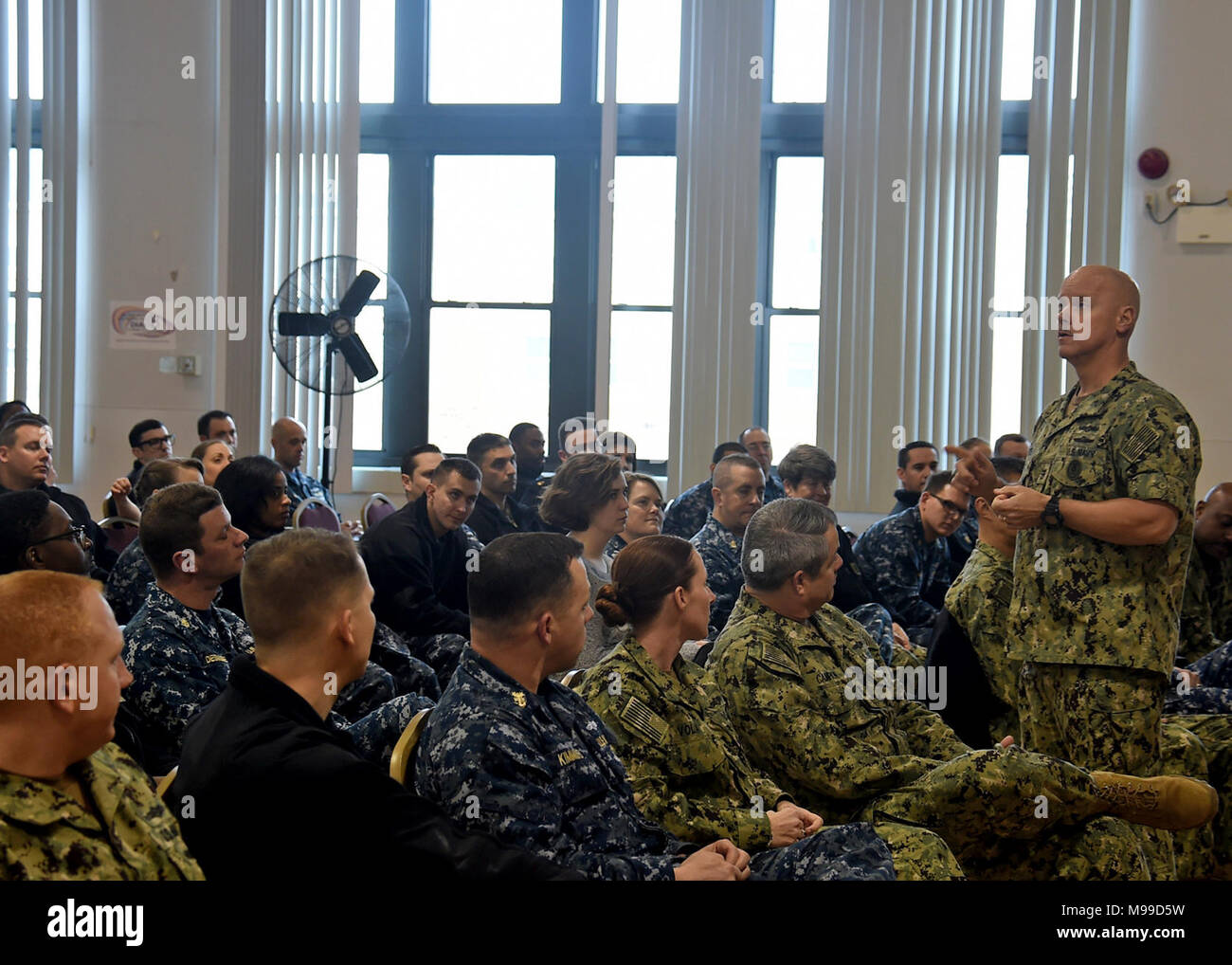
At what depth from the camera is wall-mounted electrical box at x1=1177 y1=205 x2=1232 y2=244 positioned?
6.92 meters

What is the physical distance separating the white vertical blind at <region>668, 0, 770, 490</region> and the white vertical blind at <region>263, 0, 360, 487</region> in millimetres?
2039

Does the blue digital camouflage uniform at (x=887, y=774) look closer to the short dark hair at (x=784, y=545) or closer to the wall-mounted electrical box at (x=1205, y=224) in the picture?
the short dark hair at (x=784, y=545)

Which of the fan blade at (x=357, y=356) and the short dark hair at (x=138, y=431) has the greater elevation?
the fan blade at (x=357, y=356)

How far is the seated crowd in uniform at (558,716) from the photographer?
61.5 inches

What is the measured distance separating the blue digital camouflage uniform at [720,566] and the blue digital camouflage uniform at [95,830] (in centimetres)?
256

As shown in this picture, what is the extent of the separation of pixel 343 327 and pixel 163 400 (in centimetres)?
166

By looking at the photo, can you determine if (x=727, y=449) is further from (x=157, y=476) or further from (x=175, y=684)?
(x=175, y=684)

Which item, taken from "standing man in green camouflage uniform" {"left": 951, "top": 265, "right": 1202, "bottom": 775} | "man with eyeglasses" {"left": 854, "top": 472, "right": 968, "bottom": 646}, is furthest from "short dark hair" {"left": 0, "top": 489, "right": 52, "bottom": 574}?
"man with eyeglasses" {"left": 854, "top": 472, "right": 968, "bottom": 646}

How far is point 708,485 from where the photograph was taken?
5809 mm

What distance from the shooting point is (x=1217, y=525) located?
3906mm

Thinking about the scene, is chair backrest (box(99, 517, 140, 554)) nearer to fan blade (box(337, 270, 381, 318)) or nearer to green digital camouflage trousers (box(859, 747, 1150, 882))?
fan blade (box(337, 270, 381, 318))

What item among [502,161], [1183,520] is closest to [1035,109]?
[502,161]

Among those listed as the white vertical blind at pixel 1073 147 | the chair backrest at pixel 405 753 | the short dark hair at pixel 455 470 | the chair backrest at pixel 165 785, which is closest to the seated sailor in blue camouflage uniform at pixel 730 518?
the short dark hair at pixel 455 470

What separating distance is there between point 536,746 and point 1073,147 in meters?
6.37
